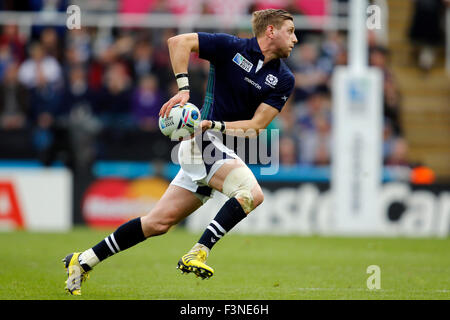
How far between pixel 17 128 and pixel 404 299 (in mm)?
11381

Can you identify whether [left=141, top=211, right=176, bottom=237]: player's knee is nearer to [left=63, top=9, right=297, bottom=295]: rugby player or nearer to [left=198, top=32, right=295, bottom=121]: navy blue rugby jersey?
[left=63, top=9, right=297, bottom=295]: rugby player

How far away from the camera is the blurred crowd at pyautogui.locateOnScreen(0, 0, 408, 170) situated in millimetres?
16625

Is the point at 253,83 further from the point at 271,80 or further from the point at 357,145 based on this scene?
the point at 357,145

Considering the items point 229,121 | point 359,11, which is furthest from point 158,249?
point 359,11

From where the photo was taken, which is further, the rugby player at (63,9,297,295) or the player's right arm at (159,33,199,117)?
the player's right arm at (159,33,199,117)

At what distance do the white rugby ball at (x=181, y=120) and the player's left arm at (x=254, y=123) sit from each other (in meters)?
0.30

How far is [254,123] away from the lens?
7516 millimetres

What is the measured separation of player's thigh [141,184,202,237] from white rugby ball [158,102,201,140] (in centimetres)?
58

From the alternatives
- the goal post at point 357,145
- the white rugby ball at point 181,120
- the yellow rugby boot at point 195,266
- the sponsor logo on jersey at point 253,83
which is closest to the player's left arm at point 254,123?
the sponsor logo on jersey at point 253,83

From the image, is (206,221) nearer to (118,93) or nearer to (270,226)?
(270,226)

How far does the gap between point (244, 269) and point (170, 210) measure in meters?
2.51

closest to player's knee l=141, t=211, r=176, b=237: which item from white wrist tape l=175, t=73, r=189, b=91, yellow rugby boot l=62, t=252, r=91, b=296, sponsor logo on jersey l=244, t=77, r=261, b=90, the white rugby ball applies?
yellow rugby boot l=62, t=252, r=91, b=296

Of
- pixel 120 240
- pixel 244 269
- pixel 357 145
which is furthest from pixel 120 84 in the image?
pixel 120 240

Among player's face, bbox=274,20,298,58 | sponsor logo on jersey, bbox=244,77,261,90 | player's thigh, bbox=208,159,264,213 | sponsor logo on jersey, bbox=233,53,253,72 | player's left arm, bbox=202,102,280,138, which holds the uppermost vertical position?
player's face, bbox=274,20,298,58
